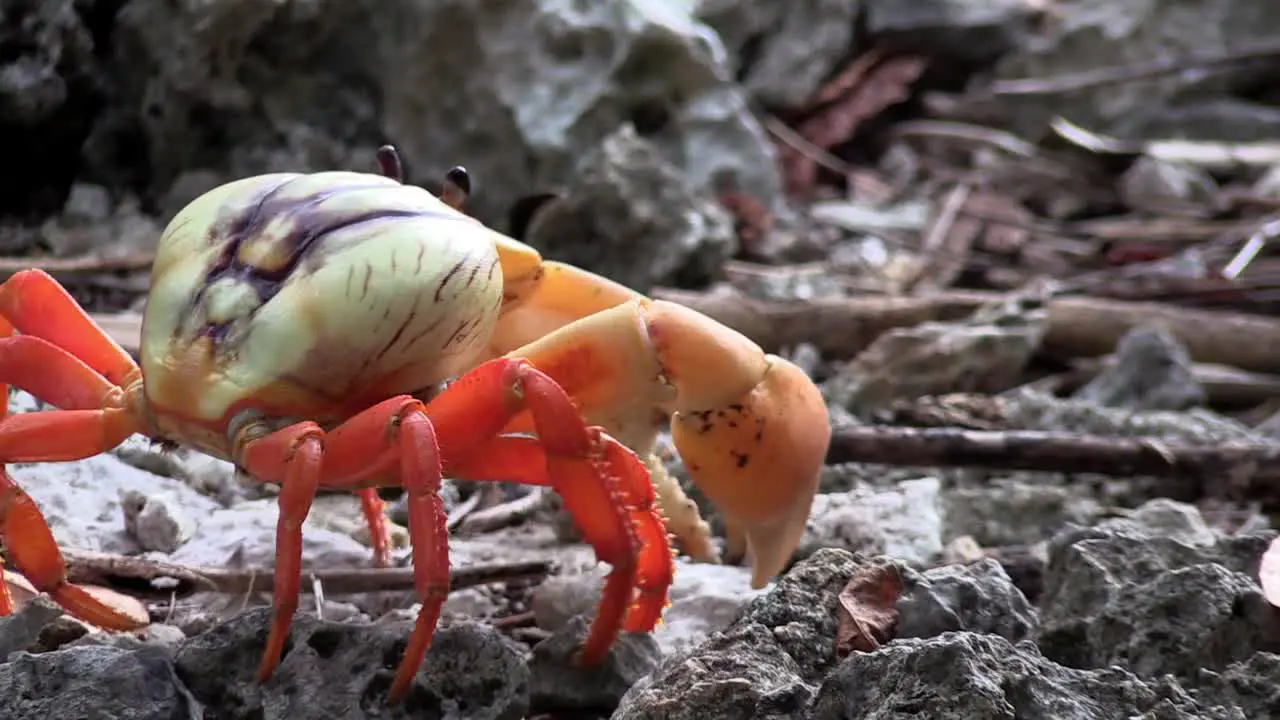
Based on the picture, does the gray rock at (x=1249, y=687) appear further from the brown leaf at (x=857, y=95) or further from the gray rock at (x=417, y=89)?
the brown leaf at (x=857, y=95)

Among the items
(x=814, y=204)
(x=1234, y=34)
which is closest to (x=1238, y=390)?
(x=814, y=204)

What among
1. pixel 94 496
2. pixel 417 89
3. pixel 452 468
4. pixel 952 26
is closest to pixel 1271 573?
pixel 452 468

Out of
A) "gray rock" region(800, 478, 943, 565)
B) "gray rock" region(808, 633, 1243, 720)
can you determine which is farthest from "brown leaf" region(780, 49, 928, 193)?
"gray rock" region(808, 633, 1243, 720)

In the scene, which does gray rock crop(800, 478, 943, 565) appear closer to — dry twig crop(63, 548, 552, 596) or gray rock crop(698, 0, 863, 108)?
dry twig crop(63, 548, 552, 596)

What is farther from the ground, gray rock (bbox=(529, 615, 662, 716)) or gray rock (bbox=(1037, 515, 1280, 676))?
gray rock (bbox=(1037, 515, 1280, 676))

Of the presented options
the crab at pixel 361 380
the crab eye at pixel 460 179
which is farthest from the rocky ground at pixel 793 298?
the crab eye at pixel 460 179

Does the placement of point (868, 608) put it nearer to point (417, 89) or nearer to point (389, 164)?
point (389, 164)
